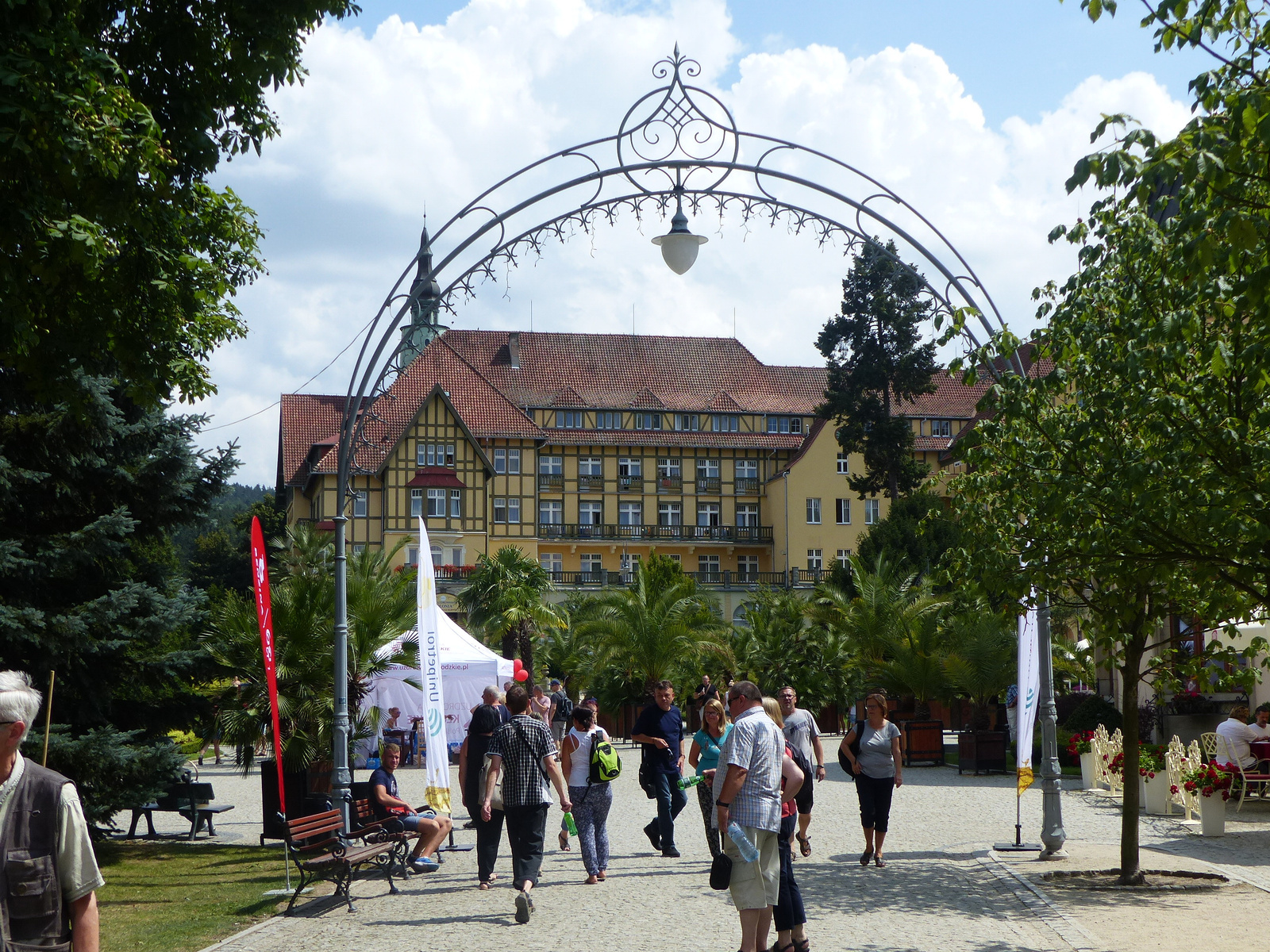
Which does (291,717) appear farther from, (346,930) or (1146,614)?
(1146,614)

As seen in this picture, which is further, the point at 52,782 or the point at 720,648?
the point at 720,648

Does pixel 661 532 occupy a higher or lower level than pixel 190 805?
higher

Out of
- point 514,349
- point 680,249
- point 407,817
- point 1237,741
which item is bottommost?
point 407,817

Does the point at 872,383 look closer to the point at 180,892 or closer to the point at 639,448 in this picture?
the point at 639,448

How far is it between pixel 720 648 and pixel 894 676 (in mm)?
7662

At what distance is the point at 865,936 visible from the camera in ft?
31.1

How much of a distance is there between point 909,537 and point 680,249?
1544 inches

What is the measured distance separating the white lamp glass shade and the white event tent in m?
9.82

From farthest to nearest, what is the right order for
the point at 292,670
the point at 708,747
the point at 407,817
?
1. the point at 292,670
2. the point at 407,817
3. the point at 708,747

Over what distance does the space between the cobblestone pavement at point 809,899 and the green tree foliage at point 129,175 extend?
4346 millimetres

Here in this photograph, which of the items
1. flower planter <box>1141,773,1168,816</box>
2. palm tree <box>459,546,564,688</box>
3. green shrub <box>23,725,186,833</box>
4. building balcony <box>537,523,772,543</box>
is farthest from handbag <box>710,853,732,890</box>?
building balcony <box>537,523,772,543</box>

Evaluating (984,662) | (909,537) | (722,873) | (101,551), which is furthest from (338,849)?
(909,537)

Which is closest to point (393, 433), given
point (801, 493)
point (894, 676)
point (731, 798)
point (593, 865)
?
point (801, 493)

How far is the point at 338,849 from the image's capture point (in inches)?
450
